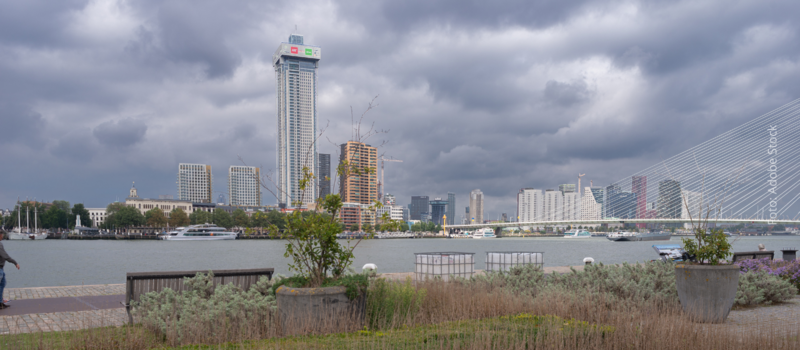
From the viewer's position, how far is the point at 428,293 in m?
7.86

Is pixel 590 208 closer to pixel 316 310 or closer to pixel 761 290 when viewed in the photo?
pixel 761 290

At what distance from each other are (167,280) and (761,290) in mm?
11135

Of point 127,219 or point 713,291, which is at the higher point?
point 713,291

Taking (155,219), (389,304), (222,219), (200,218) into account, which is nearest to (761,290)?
(389,304)

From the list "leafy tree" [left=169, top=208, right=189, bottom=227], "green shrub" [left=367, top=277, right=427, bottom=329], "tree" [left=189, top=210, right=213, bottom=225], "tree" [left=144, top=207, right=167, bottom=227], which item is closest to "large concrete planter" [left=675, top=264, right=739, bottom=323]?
"green shrub" [left=367, top=277, right=427, bottom=329]

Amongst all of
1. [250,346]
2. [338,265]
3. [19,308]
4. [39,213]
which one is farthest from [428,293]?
[39,213]

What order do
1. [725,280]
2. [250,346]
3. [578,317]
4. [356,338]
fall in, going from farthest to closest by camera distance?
[725,280]
[578,317]
[356,338]
[250,346]

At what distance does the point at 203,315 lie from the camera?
621 cm

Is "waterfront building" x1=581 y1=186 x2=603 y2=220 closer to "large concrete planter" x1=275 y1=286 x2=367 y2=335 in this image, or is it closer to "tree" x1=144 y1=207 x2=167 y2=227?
"large concrete planter" x1=275 y1=286 x2=367 y2=335

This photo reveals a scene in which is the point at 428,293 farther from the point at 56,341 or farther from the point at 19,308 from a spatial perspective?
the point at 19,308

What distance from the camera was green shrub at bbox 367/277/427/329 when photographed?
21.6 ft

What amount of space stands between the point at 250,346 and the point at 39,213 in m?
184

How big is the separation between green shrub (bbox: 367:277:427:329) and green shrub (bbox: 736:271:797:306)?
6.74 m

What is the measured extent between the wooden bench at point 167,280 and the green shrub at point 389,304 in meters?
2.96
